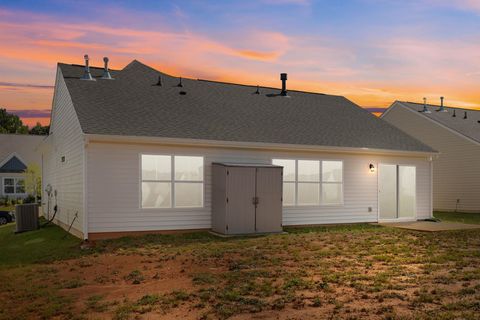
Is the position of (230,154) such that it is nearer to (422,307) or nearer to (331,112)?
(331,112)

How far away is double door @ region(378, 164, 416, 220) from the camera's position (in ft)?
68.8

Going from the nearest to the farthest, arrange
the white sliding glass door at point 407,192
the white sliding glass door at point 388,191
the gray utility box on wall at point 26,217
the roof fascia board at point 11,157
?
the gray utility box on wall at point 26,217, the white sliding glass door at point 388,191, the white sliding glass door at point 407,192, the roof fascia board at point 11,157

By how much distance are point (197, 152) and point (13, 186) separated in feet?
96.8

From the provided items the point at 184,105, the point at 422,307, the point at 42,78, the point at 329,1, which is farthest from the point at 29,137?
the point at 422,307

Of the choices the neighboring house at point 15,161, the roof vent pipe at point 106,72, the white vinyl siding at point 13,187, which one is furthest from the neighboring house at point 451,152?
the white vinyl siding at point 13,187

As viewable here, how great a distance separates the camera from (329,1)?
1498 cm

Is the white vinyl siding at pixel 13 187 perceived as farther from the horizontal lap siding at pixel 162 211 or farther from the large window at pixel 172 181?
the horizontal lap siding at pixel 162 211

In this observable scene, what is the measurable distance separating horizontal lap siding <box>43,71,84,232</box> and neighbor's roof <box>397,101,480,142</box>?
68.8 feet

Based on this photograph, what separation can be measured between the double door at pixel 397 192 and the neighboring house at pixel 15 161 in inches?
1082

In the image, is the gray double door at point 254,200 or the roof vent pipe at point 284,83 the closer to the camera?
the gray double door at point 254,200

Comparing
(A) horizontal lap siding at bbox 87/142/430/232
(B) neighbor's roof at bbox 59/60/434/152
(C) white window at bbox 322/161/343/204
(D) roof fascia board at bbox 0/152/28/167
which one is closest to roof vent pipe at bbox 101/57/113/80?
(B) neighbor's roof at bbox 59/60/434/152

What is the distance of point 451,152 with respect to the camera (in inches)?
1120

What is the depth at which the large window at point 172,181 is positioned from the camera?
15.5 m

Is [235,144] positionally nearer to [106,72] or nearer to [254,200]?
[254,200]
